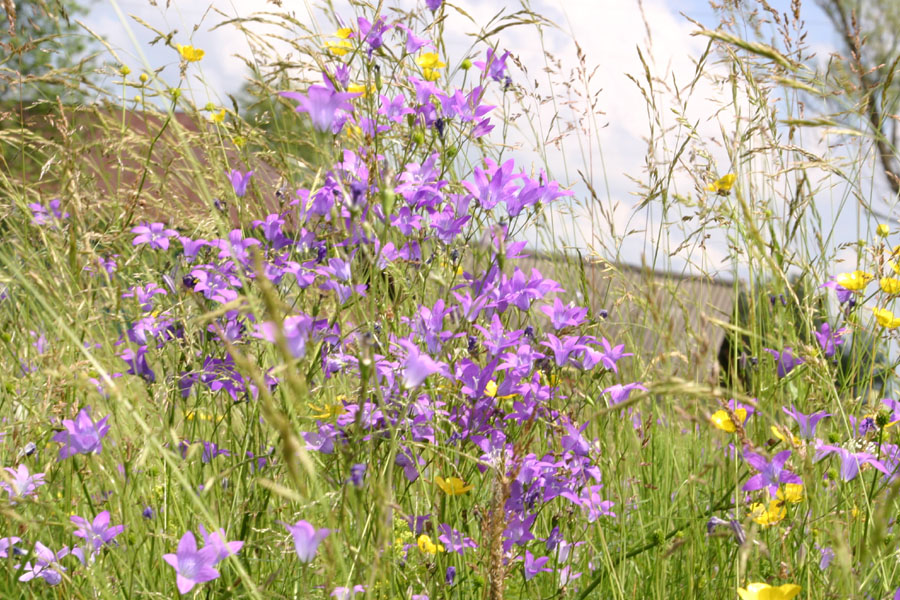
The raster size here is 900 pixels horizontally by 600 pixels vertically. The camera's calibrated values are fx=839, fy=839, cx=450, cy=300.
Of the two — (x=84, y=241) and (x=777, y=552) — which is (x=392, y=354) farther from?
(x=777, y=552)

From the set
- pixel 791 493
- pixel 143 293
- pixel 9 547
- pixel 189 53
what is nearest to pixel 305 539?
pixel 9 547

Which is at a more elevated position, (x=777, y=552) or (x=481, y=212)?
(x=481, y=212)

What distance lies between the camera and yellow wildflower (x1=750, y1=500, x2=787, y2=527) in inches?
61.2

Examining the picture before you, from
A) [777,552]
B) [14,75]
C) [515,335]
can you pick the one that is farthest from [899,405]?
[14,75]

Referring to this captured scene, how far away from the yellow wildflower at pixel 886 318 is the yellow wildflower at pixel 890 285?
54 millimetres

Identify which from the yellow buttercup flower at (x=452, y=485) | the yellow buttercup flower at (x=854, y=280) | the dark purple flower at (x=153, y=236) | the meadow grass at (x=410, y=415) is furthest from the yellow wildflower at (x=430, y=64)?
the yellow buttercup flower at (x=854, y=280)

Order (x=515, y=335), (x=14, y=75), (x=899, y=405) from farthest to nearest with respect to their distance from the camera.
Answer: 1. (x=14, y=75)
2. (x=899, y=405)
3. (x=515, y=335)

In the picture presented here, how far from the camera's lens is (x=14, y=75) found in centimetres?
271

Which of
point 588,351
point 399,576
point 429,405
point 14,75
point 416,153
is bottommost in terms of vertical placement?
point 399,576

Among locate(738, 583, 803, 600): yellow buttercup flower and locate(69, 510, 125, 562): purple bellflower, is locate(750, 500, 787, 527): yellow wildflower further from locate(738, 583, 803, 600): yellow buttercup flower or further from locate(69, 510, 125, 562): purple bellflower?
locate(69, 510, 125, 562): purple bellflower

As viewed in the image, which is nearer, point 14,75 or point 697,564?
point 697,564

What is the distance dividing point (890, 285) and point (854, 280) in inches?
4.7

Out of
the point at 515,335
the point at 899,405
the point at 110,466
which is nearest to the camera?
the point at 515,335

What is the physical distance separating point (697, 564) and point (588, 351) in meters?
0.62
